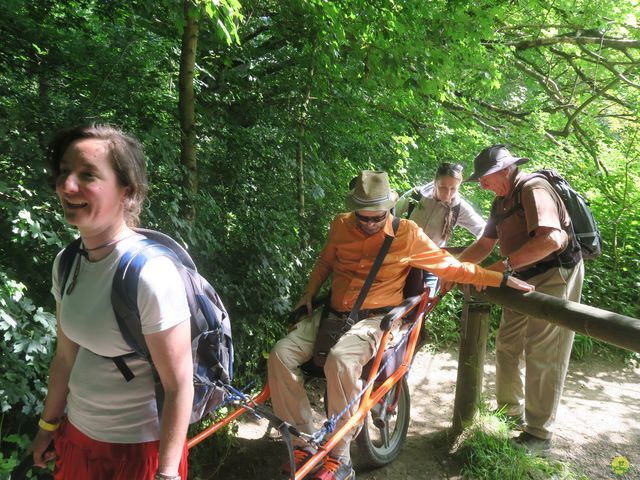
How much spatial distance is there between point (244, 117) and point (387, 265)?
2.25 meters

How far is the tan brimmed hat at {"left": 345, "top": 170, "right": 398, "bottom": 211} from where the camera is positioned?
3.06 metres

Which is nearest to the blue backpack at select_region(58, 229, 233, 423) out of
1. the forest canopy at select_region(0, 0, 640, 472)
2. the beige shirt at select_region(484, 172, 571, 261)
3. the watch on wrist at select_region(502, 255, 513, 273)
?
the forest canopy at select_region(0, 0, 640, 472)

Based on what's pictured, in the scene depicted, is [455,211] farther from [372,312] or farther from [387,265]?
[372,312]

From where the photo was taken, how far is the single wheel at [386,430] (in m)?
2.99

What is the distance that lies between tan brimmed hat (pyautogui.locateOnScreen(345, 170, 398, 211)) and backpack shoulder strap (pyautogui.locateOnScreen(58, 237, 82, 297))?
182 centimetres

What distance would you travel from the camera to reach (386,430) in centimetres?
332

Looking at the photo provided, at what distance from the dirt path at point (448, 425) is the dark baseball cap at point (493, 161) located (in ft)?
6.19

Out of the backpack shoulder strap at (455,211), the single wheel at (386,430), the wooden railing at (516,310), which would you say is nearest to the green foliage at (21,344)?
the single wheel at (386,430)

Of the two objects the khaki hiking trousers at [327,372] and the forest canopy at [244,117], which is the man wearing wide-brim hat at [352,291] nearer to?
the khaki hiking trousers at [327,372]

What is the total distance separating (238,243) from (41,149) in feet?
5.55

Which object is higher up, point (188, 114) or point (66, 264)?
point (188, 114)

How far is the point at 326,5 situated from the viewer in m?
3.35

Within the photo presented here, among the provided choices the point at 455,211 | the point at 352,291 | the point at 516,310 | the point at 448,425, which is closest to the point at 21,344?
the point at 352,291

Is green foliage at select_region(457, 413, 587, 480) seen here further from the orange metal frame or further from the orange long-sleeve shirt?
the orange long-sleeve shirt
